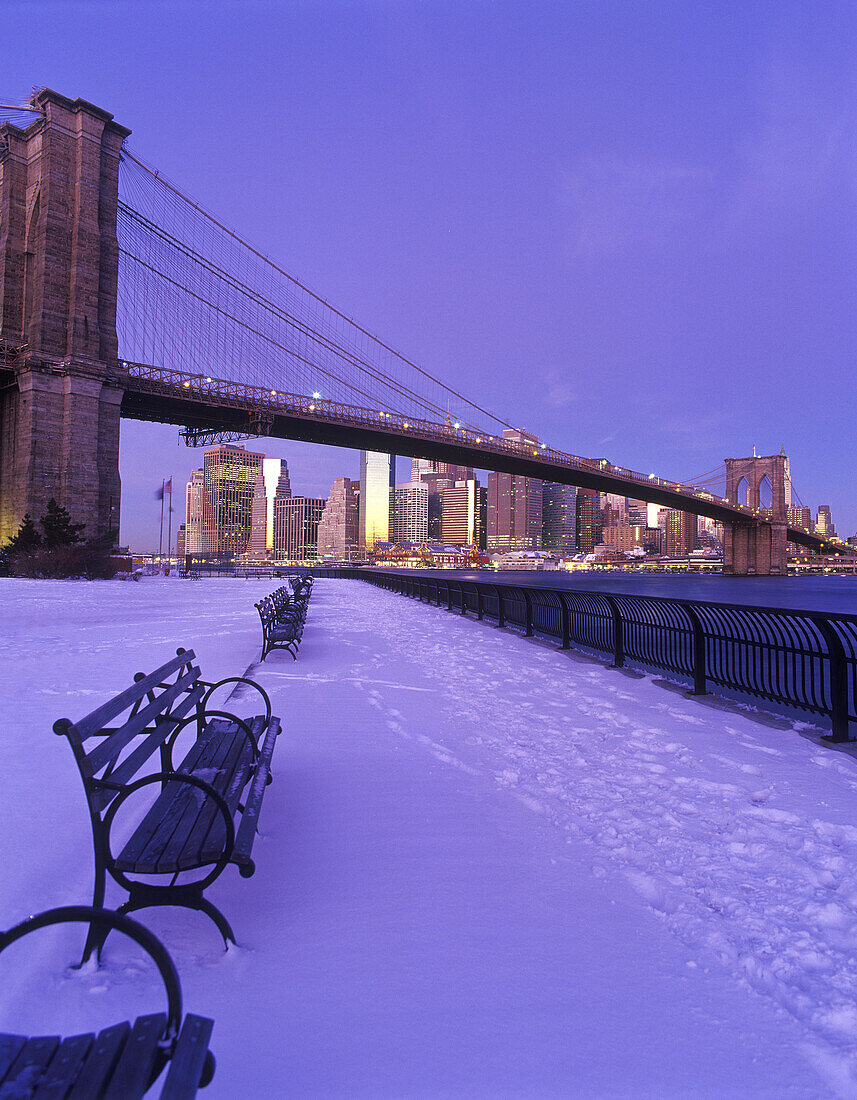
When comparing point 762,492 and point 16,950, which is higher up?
point 762,492

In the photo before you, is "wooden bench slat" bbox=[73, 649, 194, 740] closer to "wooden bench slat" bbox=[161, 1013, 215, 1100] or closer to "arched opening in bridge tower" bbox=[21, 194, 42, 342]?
"wooden bench slat" bbox=[161, 1013, 215, 1100]

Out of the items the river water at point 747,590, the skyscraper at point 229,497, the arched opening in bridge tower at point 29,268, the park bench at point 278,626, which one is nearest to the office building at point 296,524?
the skyscraper at point 229,497

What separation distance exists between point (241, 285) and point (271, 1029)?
6079 centimetres

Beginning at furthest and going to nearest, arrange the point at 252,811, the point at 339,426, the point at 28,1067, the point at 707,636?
the point at 339,426 → the point at 707,636 → the point at 252,811 → the point at 28,1067

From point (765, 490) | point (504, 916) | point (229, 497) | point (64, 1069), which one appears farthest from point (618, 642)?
point (229, 497)

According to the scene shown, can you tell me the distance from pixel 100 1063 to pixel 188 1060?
19 centimetres

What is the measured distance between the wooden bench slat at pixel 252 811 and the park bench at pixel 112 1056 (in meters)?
0.75

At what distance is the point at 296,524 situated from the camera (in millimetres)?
193500

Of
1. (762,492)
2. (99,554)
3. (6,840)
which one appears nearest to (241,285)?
(99,554)

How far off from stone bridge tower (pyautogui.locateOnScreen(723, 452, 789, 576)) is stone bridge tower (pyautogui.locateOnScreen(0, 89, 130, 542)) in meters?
76.2

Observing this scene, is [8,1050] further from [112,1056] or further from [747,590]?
[747,590]

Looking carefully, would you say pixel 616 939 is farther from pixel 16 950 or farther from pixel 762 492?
pixel 762 492

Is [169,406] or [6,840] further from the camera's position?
[169,406]

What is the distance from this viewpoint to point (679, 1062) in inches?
69.6
